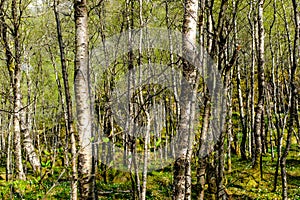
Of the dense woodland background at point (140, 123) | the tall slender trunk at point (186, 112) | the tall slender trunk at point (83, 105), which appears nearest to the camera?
the tall slender trunk at point (186, 112)

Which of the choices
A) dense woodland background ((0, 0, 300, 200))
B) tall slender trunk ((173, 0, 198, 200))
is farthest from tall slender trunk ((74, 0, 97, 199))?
tall slender trunk ((173, 0, 198, 200))

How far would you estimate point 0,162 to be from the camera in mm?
27203

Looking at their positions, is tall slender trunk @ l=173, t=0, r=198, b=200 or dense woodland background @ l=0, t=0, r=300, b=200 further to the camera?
dense woodland background @ l=0, t=0, r=300, b=200

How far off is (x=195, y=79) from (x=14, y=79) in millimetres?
8369

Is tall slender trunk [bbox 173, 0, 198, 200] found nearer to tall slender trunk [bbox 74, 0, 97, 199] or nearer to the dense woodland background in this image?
the dense woodland background

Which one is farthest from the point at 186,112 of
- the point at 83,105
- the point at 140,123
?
the point at 140,123

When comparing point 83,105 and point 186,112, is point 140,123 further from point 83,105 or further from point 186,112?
point 186,112

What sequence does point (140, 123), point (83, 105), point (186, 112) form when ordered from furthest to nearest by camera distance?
point (140, 123), point (83, 105), point (186, 112)

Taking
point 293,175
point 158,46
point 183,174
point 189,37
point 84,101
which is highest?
point 158,46

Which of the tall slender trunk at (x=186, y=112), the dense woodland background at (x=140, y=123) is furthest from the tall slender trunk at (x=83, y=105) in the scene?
the tall slender trunk at (x=186, y=112)

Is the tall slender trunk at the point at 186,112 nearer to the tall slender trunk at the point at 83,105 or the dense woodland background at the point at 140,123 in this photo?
the dense woodland background at the point at 140,123

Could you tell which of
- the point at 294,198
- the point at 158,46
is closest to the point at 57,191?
the point at 294,198

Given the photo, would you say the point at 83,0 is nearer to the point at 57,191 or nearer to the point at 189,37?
the point at 189,37

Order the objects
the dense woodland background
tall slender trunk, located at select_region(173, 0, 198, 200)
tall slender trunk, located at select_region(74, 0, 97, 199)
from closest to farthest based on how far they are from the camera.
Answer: tall slender trunk, located at select_region(173, 0, 198, 200)
the dense woodland background
tall slender trunk, located at select_region(74, 0, 97, 199)
